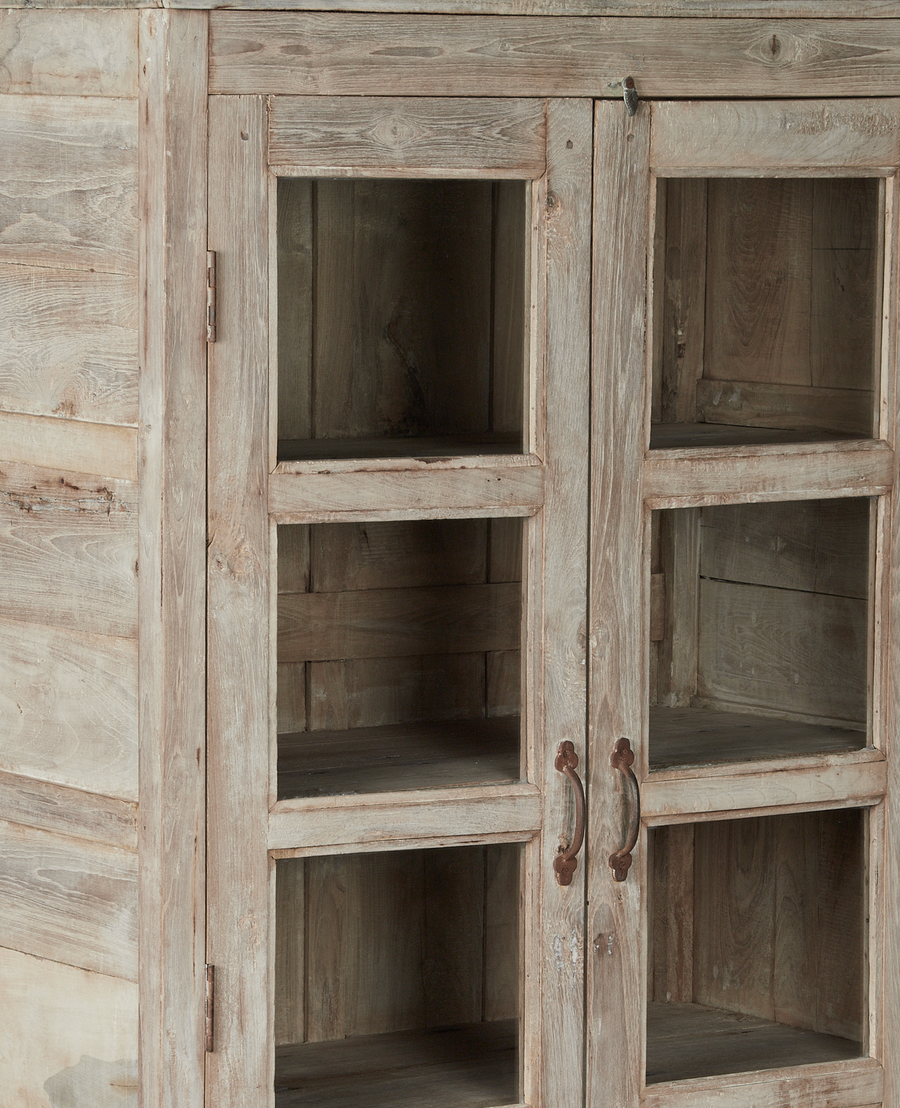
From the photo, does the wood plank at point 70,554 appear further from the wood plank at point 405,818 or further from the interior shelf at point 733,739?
the interior shelf at point 733,739

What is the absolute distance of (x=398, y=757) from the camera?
84.4 inches

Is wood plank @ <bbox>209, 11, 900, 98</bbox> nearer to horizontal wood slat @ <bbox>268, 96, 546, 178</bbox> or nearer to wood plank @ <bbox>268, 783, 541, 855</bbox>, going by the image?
horizontal wood slat @ <bbox>268, 96, 546, 178</bbox>

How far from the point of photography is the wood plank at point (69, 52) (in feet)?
5.99

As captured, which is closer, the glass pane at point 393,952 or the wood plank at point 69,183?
the wood plank at point 69,183

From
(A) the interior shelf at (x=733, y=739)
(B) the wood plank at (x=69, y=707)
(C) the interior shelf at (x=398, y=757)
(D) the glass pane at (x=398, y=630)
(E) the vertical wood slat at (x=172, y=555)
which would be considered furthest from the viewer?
(D) the glass pane at (x=398, y=630)

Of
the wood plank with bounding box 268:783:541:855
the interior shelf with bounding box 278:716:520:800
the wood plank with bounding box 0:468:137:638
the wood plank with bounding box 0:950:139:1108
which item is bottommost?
the wood plank with bounding box 0:950:139:1108

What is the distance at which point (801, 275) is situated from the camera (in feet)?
7.61

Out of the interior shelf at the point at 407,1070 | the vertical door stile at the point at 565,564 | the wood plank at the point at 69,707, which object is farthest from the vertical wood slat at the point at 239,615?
the vertical door stile at the point at 565,564

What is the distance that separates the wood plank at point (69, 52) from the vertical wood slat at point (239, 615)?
0.39ft

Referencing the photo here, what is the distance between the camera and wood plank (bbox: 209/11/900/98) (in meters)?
1.82

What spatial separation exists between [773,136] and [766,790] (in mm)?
773

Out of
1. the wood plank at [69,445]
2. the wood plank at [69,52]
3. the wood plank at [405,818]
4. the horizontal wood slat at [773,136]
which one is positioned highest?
the wood plank at [69,52]

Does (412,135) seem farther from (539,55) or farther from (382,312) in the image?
(382,312)

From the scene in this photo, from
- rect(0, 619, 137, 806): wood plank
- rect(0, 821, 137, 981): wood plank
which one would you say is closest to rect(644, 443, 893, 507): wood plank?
rect(0, 619, 137, 806): wood plank
